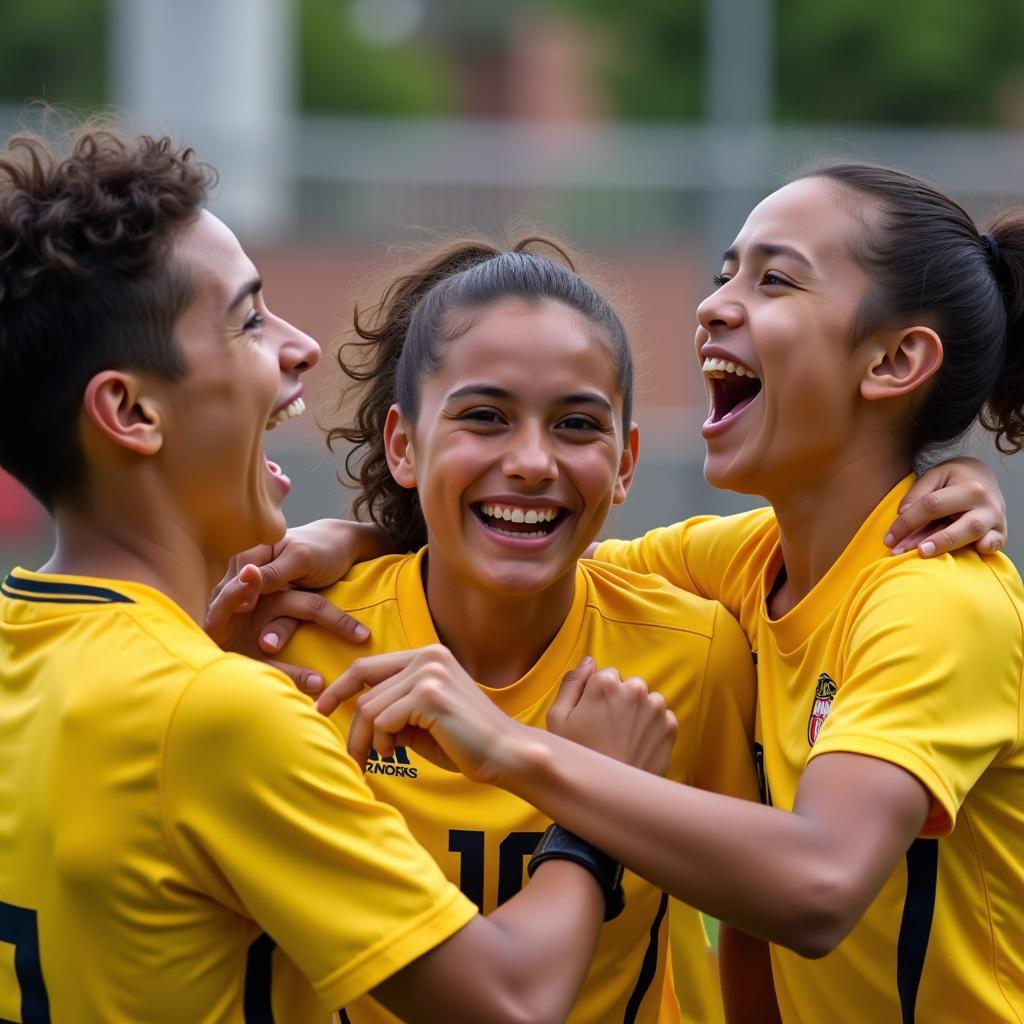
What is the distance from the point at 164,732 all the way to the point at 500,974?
61cm

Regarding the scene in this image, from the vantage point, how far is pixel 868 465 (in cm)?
345

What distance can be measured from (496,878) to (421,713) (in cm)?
52

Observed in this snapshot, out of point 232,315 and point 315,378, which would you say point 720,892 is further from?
point 315,378

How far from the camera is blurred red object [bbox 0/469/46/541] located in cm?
1891

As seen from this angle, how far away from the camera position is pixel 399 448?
3576mm

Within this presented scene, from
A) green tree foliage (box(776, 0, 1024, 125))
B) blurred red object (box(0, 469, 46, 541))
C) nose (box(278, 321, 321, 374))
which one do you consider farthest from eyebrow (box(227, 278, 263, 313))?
green tree foliage (box(776, 0, 1024, 125))

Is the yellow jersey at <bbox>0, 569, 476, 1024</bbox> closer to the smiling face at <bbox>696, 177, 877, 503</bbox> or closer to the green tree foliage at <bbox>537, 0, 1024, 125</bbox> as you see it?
the smiling face at <bbox>696, 177, 877, 503</bbox>

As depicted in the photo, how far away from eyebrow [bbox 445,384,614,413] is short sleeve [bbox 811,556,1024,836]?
2.22ft

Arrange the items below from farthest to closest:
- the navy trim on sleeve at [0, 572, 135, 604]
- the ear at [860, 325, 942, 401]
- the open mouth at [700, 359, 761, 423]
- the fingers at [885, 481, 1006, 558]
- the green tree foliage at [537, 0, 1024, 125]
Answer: the green tree foliage at [537, 0, 1024, 125], the open mouth at [700, 359, 761, 423], the ear at [860, 325, 942, 401], the fingers at [885, 481, 1006, 558], the navy trim on sleeve at [0, 572, 135, 604]

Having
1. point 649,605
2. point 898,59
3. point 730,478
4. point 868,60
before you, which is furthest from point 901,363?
point 868,60

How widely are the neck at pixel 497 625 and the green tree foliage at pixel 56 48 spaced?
3439cm

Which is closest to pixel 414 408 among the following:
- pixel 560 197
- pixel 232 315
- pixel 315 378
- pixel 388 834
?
pixel 232 315

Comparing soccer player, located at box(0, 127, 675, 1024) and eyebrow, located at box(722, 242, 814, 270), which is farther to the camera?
eyebrow, located at box(722, 242, 814, 270)

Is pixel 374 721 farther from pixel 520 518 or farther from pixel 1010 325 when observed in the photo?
pixel 1010 325
